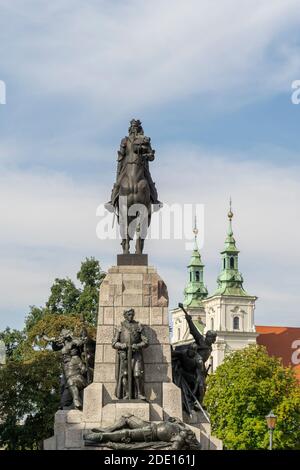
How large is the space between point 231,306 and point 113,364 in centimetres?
11144

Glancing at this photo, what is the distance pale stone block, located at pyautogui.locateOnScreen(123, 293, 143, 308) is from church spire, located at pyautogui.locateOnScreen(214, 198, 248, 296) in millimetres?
110293

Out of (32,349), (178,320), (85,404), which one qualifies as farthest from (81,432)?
(178,320)

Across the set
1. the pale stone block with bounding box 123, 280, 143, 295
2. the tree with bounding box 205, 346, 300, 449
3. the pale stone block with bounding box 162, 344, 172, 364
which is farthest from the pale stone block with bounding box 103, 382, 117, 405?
the tree with bounding box 205, 346, 300, 449

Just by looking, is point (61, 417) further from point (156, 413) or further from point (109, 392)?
point (156, 413)

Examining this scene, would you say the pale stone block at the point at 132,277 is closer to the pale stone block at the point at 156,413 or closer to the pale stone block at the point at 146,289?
the pale stone block at the point at 146,289

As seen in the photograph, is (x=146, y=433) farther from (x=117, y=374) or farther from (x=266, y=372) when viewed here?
(x=266, y=372)

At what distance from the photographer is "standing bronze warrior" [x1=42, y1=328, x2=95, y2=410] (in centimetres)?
2573

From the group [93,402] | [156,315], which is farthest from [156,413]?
[156,315]

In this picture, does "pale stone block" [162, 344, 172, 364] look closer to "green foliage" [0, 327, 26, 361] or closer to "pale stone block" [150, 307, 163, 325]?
"pale stone block" [150, 307, 163, 325]

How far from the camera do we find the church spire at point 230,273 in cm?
13625

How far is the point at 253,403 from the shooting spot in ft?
210

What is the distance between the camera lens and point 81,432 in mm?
24516
